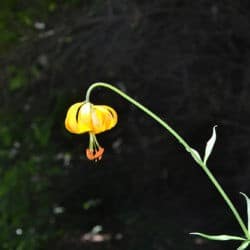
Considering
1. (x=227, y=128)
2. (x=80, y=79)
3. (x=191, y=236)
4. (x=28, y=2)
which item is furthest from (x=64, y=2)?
(x=191, y=236)

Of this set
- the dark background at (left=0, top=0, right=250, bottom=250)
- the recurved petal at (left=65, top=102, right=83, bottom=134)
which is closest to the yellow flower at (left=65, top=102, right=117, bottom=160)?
the recurved petal at (left=65, top=102, right=83, bottom=134)

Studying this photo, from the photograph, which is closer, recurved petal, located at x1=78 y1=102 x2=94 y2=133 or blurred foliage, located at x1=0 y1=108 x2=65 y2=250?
recurved petal, located at x1=78 y1=102 x2=94 y2=133

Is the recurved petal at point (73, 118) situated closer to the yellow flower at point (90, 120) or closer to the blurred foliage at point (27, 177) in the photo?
the yellow flower at point (90, 120)

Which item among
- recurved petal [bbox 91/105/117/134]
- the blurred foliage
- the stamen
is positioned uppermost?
recurved petal [bbox 91/105/117/134]

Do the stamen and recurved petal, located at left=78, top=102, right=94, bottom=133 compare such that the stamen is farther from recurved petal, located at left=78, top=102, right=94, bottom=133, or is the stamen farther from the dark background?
the dark background

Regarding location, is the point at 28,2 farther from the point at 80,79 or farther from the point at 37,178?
the point at 37,178

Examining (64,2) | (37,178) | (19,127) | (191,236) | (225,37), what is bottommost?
(191,236)

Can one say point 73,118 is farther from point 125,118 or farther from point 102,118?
point 125,118

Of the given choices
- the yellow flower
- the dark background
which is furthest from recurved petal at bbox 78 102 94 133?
the dark background

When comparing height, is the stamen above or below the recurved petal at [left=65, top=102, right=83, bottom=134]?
below
